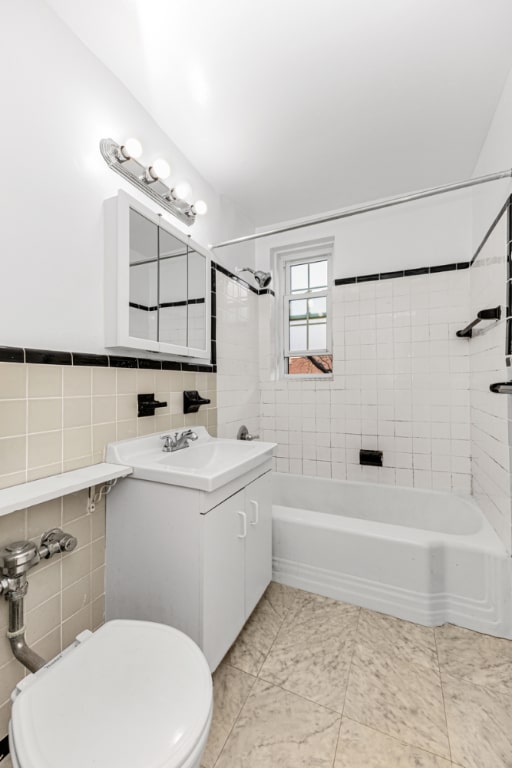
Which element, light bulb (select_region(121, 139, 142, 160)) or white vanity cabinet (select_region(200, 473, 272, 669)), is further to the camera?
light bulb (select_region(121, 139, 142, 160))

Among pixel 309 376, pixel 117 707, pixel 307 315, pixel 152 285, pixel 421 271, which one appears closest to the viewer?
pixel 117 707

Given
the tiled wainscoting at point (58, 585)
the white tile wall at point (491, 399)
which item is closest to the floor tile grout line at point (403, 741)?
the white tile wall at point (491, 399)

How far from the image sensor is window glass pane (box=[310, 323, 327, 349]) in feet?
8.85

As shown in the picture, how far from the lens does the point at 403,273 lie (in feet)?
7.63

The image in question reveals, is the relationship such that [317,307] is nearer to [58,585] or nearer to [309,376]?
[309,376]

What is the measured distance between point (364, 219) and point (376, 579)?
2.37 meters

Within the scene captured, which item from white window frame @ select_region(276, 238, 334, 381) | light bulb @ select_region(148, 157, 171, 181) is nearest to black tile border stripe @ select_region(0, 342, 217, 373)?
light bulb @ select_region(148, 157, 171, 181)

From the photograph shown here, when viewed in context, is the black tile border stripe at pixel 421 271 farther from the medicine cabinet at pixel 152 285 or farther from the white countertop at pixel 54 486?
the white countertop at pixel 54 486

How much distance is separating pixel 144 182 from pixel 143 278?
45cm

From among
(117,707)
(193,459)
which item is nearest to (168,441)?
(193,459)

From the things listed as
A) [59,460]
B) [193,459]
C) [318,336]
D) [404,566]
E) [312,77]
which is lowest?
[404,566]

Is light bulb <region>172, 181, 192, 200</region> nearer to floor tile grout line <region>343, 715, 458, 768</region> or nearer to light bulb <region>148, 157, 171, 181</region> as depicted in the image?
light bulb <region>148, 157, 171, 181</region>

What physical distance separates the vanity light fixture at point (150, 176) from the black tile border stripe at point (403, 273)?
3.98 ft

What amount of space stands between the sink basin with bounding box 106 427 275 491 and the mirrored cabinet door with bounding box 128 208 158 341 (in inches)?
19.7
